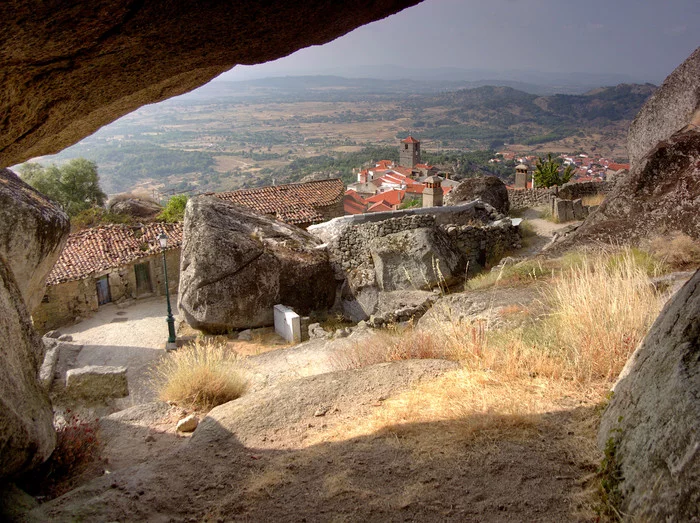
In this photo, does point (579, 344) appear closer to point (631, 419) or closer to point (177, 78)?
point (631, 419)

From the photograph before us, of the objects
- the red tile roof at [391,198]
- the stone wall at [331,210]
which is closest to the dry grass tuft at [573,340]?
the stone wall at [331,210]

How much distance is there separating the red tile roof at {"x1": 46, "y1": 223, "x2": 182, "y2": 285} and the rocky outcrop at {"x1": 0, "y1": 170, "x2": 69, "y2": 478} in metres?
11.3

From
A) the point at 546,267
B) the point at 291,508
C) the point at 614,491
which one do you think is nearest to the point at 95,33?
the point at 291,508

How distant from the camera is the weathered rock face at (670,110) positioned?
10.6 m

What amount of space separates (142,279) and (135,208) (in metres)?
10.6

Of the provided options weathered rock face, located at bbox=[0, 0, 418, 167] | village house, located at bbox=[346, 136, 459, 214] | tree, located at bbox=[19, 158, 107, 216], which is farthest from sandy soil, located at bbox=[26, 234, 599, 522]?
tree, located at bbox=[19, 158, 107, 216]

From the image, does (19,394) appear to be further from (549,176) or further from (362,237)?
(549,176)

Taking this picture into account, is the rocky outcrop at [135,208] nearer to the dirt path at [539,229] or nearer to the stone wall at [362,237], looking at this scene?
the stone wall at [362,237]

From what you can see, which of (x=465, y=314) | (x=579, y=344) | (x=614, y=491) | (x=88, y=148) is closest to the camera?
(x=614, y=491)

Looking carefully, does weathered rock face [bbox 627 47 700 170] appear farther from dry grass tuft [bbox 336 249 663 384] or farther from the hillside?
the hillside

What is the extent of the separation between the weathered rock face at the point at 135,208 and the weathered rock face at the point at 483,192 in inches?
670

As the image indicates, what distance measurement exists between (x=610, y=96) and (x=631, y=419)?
17980cm

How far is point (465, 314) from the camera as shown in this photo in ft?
27.8

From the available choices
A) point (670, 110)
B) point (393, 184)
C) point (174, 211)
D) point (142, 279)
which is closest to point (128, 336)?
point (142, 279)
